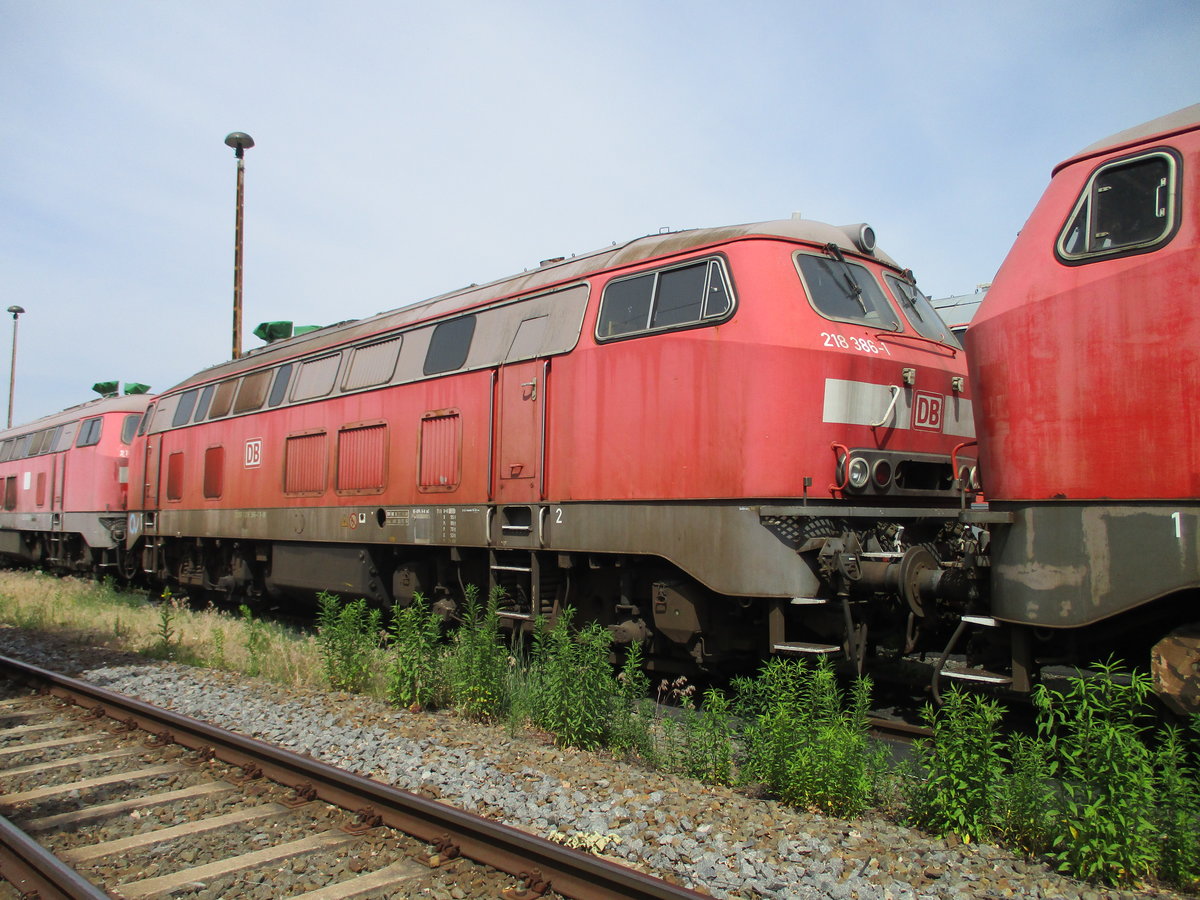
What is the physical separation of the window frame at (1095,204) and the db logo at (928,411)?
7.08ft

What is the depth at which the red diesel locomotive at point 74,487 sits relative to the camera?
18797 millimetres

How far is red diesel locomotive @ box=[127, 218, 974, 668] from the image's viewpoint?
631cm

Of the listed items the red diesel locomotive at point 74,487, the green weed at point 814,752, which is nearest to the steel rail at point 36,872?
the green weed at point 814,752

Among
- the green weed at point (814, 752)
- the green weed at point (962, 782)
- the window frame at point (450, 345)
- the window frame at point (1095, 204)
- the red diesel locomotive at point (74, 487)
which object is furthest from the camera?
the red diesel locomotive at point (74, 487)

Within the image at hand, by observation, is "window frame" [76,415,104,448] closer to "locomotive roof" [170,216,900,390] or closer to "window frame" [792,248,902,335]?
"locomotive roof" [170,216,900,390]

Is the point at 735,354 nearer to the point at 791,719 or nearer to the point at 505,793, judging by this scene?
the point at 791,719

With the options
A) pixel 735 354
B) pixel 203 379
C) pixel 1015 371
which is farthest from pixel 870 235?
pixel 203 379

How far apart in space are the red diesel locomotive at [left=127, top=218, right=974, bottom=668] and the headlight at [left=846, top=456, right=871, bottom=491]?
0.04 metres

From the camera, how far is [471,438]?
874 cm

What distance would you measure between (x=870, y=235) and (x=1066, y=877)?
5.21 metres

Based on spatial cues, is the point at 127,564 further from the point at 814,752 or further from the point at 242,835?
the point at 814,752

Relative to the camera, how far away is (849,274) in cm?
718

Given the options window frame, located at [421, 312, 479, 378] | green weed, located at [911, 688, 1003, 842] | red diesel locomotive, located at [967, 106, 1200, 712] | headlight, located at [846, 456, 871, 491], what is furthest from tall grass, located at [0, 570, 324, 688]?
red diesel locomotive, located at [967, 106, 1200, 712]

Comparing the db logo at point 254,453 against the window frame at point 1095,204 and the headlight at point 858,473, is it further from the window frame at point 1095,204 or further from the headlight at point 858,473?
the window frame at point 1095,204
